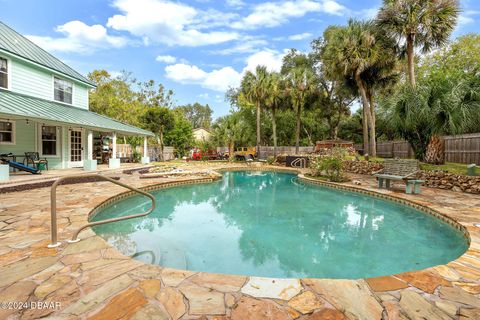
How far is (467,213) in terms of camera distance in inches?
222

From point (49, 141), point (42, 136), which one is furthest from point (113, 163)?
point (42, 136)

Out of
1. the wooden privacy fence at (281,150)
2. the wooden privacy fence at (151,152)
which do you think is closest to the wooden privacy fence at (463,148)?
the wooden privacy fence at (281,150)

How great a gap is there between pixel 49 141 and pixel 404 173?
1543cm

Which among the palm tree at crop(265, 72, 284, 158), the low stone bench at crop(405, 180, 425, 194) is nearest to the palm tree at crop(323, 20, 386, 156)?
the palm tree at crop(265, 72, 284, 158)

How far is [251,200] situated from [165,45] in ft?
75.6

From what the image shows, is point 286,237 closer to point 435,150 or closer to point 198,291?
point 198,291

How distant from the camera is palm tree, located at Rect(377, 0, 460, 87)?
12297 mm

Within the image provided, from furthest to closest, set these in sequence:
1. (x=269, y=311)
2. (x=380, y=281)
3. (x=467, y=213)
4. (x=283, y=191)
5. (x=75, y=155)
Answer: (x=75, y=155) < (x=283, y=191) < (x=467, y=213) < (x=380, y=281) < (x=269, y=311)

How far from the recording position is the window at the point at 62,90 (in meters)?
12.6

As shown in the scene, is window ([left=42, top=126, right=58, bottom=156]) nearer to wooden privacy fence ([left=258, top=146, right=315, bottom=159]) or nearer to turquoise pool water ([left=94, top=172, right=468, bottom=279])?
turquoise pool water ([left=94, top=172, right=468, bottom=279])

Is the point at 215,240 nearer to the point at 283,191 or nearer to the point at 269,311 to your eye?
the point at 269,311

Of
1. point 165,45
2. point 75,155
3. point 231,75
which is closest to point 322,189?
point 75,155

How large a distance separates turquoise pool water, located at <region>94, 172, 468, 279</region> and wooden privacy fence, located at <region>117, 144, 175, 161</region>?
14.3 m

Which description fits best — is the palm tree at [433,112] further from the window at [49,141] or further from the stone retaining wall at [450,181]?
the window at [49,141]
